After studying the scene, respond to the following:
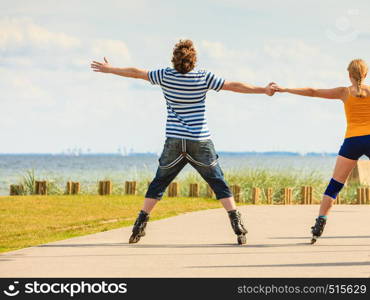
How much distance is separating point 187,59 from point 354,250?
9.06ft

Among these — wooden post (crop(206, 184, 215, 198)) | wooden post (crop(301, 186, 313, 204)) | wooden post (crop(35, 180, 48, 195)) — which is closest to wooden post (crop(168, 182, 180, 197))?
wooden post (crop(206, 184, 215, 198))

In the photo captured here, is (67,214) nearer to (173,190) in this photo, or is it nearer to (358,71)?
(173,190)

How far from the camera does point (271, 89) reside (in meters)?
9.03

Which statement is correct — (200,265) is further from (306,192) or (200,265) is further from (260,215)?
(306,192)

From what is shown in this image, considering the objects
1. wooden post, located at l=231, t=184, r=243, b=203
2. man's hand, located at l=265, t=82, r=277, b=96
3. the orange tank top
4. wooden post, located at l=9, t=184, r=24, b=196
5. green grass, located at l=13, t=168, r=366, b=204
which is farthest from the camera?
green grass, located at l=13, t=168, r=366, b=204

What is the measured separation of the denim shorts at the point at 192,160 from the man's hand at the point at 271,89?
2.92 feet

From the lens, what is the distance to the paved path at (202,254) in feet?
23.0

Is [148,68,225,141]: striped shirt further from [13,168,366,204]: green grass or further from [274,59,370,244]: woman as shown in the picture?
[13,168,366,204]: green grass

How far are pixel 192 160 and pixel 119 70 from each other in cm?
135

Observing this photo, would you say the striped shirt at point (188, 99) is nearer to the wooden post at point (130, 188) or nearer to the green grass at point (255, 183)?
the wooden post at point (130, 188)

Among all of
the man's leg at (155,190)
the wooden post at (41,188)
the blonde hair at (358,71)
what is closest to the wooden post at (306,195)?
the wooden post at (41,188)

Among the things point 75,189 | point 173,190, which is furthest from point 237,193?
point 75,189

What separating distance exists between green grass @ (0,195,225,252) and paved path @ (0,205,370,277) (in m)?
0.68

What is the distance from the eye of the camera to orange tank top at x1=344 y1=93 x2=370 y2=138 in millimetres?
8516
